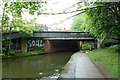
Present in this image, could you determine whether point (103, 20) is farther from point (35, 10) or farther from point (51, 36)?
point (51, 36)

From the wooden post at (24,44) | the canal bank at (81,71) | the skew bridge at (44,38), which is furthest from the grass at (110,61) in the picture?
the wooden post at (24,44)

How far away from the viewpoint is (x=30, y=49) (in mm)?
16312

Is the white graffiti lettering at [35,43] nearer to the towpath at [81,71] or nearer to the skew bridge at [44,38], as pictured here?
the skew bridge at [44,38]

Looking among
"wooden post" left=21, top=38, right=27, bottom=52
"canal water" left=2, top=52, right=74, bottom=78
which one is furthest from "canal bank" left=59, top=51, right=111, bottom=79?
"wooden post" left=21, top=38, right=27, bottom=52

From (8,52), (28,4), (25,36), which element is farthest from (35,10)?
(25,36)

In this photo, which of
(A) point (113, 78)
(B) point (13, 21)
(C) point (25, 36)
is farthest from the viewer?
(C) point (25, 36)

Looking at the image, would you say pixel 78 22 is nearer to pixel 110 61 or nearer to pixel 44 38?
pixel 44 38

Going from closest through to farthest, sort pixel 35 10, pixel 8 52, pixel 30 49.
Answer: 1. pixel 35 10
2. pixel 8 52
3. pixel 30 49

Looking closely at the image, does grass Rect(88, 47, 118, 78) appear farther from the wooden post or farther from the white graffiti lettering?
the wooden post

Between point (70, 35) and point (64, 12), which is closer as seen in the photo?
point (64, 12)

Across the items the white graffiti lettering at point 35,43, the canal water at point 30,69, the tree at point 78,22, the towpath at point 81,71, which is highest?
the tree at point 78,22

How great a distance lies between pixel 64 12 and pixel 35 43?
46.4ft

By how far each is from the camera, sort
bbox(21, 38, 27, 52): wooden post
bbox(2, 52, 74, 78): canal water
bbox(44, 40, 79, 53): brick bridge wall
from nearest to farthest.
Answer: bbox(2, 52, 74, 78): canal water, bbox(21, 38, 27, 52): wooden post, bbox(44, 40, 79, 53): brick bridge wall

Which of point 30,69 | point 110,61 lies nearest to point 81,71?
point 110,61
